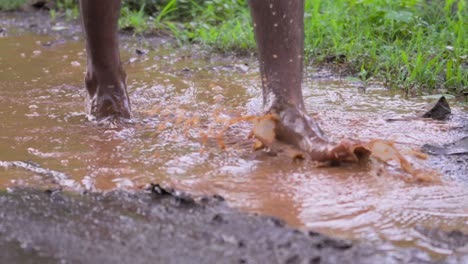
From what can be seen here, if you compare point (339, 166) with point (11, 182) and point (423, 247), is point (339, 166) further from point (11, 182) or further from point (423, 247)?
point (11, 182)

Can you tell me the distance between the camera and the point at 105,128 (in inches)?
94.3

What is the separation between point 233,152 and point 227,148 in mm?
57

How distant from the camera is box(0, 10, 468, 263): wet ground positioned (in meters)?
1.48

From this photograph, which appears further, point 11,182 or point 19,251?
point 11,182

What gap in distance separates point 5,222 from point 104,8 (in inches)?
50.4

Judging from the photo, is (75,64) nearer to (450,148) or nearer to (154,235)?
(450,148)

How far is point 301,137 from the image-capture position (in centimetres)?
191

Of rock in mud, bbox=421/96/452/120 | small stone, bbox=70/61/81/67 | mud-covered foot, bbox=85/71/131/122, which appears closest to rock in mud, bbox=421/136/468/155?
rock in mud, bbox=421/96/452/120

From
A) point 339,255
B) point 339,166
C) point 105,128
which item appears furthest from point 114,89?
point 339,255

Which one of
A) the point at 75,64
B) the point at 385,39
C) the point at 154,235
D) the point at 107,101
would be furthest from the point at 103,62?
the point at 385,39

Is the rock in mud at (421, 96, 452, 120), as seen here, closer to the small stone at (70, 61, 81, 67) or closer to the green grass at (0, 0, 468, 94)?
the green grass at (0, 0, 468, 94)

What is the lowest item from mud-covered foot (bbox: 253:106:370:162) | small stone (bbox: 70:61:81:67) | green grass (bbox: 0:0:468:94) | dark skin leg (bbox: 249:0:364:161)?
small stone (bbox: 70:61:81:67)

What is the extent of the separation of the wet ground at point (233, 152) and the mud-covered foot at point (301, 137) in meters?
0.04

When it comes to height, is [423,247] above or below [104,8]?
below
